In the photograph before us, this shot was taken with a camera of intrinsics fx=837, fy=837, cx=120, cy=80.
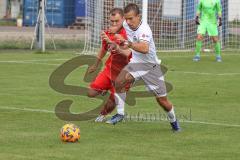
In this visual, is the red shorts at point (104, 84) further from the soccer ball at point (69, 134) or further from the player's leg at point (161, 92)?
the soccer ball at point (69, 134)

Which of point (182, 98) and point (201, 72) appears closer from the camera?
point (182, 98)

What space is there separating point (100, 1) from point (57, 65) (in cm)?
584

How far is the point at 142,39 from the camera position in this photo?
11297 mm

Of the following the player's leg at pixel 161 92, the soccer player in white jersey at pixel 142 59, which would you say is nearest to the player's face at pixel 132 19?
the soccer player in white jersey at pixel 142 59

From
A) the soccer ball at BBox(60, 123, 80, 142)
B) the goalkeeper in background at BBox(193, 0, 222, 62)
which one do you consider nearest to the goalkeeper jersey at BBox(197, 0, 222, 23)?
the goalkeeper in background at BBox(193, 0, 222, 62)

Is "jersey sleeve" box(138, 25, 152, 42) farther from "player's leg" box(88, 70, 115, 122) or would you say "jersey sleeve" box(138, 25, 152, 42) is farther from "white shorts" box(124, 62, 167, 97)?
"player's leg" box(88, 70, 115, 122)

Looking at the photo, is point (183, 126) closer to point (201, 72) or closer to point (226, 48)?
point (201, 72)

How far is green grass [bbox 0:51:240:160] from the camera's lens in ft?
32.1

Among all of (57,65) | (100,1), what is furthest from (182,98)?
(100,1)

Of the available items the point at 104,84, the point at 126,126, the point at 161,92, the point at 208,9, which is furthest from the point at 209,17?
the point at 161,92

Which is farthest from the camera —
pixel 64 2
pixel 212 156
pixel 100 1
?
pixel 64 2

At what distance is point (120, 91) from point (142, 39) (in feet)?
4.96

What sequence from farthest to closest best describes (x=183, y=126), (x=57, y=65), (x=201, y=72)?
(x=57, y=65) → (x=201, y=72) → (x=183, y=126)

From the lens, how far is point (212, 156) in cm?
967
